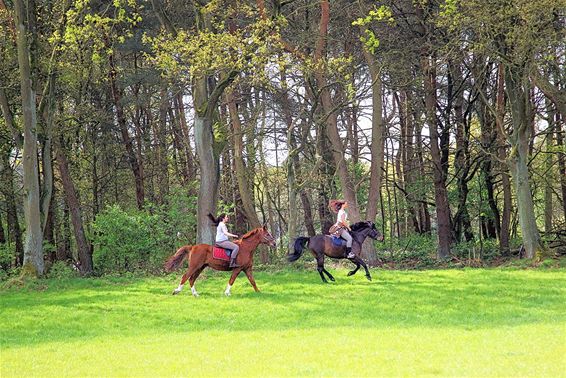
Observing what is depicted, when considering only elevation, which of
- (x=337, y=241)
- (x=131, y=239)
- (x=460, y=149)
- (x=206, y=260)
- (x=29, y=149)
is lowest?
(x=206, y=260)

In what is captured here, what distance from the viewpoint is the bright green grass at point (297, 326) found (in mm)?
9406

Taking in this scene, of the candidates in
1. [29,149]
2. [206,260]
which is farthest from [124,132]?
[206,260]

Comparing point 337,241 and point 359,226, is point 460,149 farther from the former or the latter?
point 337,241

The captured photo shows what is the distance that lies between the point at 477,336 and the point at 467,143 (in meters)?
21.4

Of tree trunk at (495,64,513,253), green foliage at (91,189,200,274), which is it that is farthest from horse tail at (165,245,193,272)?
tree trunk at (495,64,513,253)

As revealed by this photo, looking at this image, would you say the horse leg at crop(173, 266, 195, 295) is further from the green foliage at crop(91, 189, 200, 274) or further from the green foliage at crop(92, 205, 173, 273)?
the green foliage at crop(92, 205, 173, 273)

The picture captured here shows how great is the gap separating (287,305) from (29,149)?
11746 millimetres

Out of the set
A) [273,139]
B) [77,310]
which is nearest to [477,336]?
[77,310]

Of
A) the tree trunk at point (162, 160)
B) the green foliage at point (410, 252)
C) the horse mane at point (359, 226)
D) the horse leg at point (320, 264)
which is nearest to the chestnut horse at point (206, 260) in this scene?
the horse leg at point (320, 264)

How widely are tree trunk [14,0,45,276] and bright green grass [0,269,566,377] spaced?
217 centimetres

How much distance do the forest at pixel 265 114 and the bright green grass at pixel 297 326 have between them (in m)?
5.11

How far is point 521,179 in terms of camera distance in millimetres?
24500

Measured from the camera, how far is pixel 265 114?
109ft

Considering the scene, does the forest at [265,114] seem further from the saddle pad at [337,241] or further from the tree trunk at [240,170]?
the saddle pad at [337,241]
